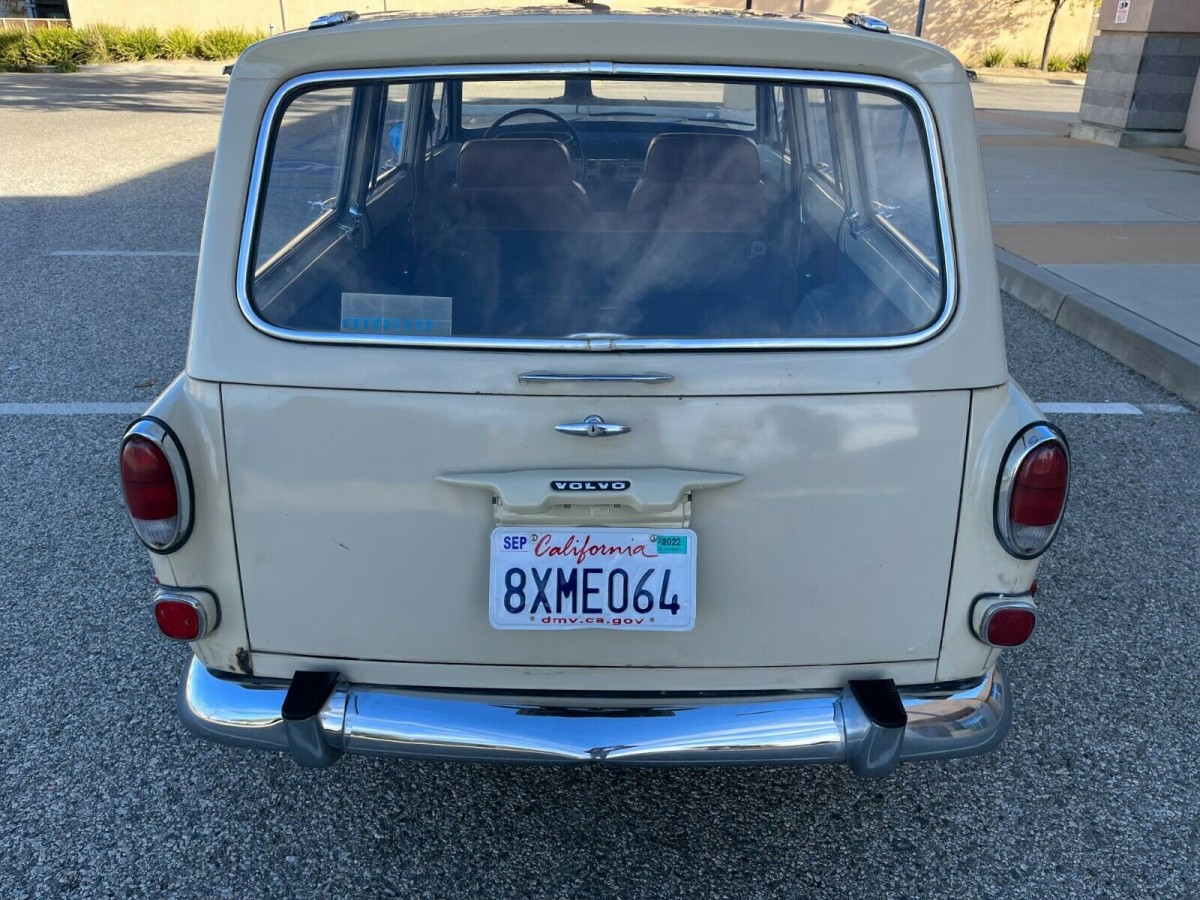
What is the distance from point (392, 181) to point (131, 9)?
97.1 feet

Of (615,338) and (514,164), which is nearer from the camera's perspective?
(615,338)

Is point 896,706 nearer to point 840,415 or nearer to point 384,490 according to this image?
point 840,415

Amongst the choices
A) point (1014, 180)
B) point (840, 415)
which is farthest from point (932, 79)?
point (1014, 180)

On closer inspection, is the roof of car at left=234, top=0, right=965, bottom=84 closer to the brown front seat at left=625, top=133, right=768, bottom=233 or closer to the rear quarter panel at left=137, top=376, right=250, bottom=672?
the brown front seat at left=625, top=133, right=768, bottom=233

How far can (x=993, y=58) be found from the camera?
95.3 ft

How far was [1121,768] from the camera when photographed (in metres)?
2.67

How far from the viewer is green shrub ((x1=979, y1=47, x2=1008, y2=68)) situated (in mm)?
29125

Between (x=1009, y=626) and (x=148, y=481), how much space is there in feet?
5.77

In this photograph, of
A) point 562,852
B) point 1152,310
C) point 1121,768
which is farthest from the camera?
point 1152,310

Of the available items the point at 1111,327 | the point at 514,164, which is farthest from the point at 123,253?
the point at 1111,327

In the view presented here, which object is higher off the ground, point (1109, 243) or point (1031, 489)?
point (1031, 489)

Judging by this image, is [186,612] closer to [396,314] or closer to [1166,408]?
[396,314]

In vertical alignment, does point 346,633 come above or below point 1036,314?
above

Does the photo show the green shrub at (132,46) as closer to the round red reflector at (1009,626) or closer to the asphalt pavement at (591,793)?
the asphalt pavement at (591,793)
